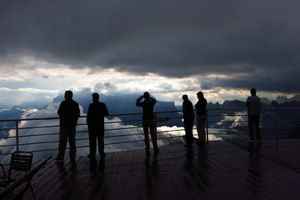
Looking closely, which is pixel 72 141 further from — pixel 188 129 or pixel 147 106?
pixel 188 129

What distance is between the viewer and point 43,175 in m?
6.13

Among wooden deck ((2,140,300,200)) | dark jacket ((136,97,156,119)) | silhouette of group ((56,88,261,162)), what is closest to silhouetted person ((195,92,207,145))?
silhouette of group ((56,88,261,162))

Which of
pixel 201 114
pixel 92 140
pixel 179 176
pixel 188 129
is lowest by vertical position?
pixel 179 176

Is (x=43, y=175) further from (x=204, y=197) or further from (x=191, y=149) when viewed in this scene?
(x=191, y=149)

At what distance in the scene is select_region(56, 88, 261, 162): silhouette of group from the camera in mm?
7562

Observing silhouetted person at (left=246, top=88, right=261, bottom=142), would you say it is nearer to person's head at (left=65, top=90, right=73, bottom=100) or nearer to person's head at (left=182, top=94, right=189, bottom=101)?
person's head at (left=182, top=94, right=189, bottom=101)

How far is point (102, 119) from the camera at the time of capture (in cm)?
792

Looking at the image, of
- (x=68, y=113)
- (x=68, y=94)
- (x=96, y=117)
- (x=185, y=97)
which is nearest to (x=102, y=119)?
(x=96, y=117)

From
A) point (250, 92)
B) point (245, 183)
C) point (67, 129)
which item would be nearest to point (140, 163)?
point (67, 129)

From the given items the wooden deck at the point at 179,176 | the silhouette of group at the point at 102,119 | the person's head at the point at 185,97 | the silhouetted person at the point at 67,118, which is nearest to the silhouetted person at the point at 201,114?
the silhouette of group at the point at 102,119

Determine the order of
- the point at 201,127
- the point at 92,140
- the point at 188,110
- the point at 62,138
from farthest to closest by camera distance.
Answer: the point at 201,127, the point at 188,110, the point at 92,140, the point at 62,138

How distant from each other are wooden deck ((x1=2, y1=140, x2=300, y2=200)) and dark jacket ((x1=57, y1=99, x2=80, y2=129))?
43.3 inches

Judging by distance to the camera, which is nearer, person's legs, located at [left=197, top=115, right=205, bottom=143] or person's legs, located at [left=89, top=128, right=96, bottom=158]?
person's legs, located at [left=89, top=128, right=96, bottom=158]

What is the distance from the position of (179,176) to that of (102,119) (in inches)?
128
